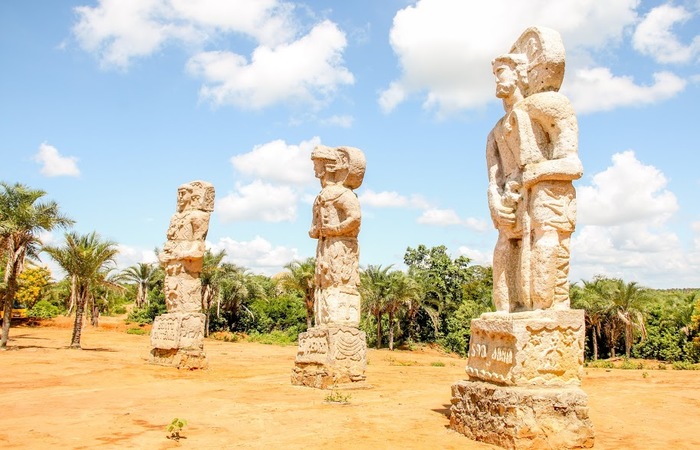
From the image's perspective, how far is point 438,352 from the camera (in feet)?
88.0

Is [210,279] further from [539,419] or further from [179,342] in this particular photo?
[539,419]

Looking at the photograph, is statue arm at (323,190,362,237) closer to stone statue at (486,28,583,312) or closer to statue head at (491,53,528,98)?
stone statue at (486,28,583,312)

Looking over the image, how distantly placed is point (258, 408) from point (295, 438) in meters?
1.89

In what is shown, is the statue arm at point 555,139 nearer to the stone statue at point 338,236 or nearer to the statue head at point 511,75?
the statue head at point 511,75

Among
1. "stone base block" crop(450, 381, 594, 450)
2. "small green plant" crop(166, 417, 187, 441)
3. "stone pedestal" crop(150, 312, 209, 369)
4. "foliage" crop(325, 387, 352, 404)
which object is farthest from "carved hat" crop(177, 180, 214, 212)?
"stone base block" crop(450, 381, 594, 450)

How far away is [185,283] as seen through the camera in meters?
12.4

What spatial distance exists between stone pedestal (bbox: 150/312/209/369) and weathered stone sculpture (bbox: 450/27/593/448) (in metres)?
7.68

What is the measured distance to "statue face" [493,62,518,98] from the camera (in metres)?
5.89

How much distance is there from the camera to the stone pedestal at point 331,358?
29.0 ft

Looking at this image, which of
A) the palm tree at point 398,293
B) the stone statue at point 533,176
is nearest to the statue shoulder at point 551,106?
the stone statue at point 533,176

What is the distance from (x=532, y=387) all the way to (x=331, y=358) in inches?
177

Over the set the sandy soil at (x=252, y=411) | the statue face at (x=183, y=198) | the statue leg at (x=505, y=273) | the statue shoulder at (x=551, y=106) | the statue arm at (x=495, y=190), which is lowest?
the sandy soil at (x=252, y=411)

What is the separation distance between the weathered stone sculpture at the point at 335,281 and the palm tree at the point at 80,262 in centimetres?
1183

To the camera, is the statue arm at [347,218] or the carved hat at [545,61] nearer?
the carved hat at [545,61]
